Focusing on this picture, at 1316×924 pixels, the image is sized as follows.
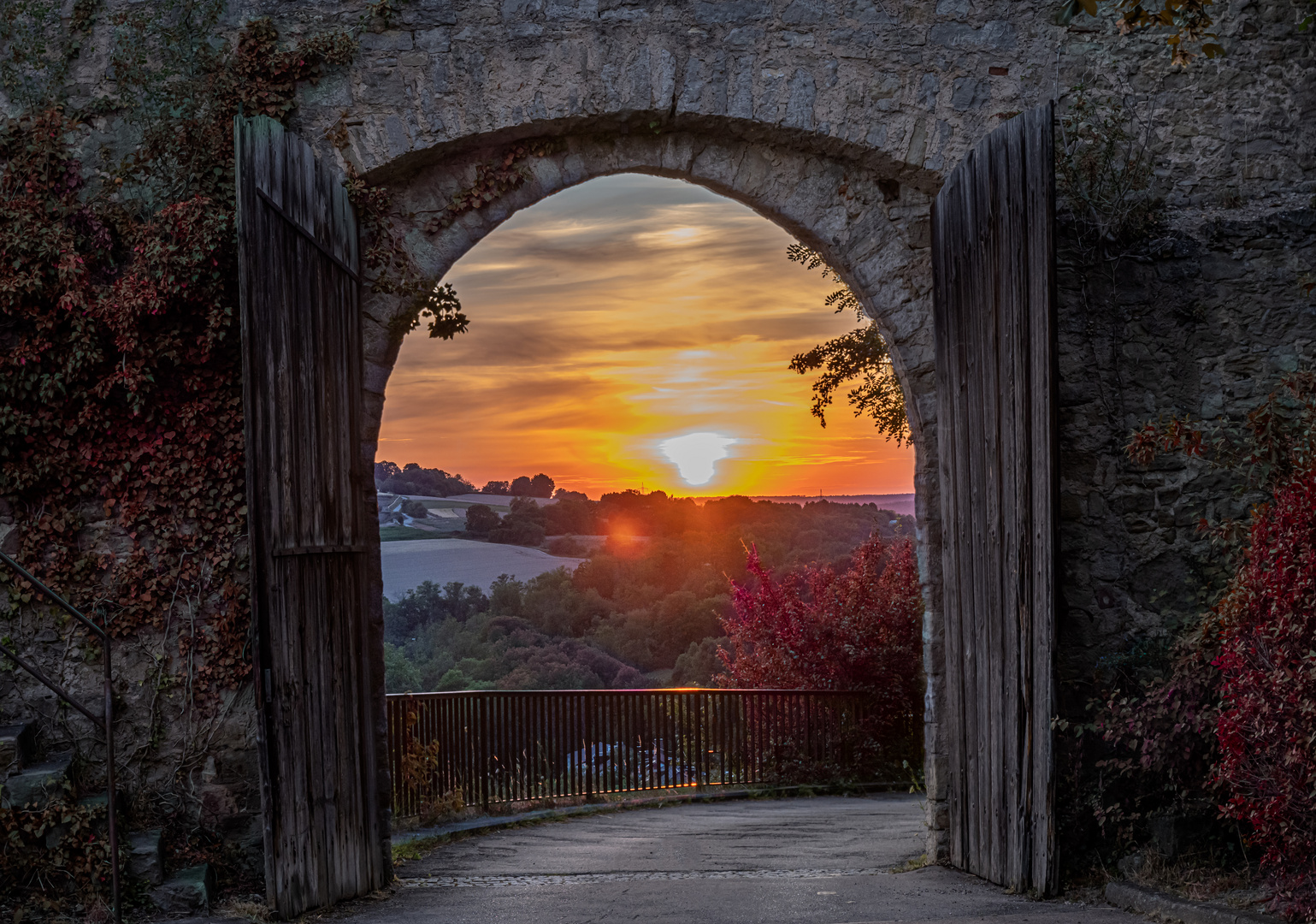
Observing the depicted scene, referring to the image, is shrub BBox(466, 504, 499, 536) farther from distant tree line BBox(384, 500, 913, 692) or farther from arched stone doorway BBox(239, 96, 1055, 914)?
arched stone doorway BBox(239, 96, 1055, 914)

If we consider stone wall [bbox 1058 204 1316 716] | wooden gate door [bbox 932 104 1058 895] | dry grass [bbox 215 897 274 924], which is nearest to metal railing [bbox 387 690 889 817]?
dry grass [bbox 215 897 274 924]

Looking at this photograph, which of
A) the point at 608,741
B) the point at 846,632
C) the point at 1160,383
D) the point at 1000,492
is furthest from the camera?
the point at 846,632

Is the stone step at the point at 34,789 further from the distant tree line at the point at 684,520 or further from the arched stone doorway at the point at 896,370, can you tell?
the distant tree line at the point at 684,520

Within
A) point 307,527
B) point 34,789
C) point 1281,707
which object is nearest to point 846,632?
point 1281,707

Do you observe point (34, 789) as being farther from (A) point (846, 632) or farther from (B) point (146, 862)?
(A) point (846, 632)

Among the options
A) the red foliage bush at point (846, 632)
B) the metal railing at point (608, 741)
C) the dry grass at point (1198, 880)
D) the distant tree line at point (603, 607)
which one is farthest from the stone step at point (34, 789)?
the distant tree line at point (603, 607)

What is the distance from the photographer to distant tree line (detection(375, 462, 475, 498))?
16.1 metres

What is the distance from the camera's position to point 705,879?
18.6ft

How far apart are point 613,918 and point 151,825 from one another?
223 cm

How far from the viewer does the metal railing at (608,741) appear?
8023 mm

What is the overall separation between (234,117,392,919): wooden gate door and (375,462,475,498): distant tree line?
10.7 m

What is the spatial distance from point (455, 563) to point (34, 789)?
432 inches

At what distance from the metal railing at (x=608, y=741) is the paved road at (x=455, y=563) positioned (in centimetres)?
636

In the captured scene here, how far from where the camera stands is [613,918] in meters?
4.63
